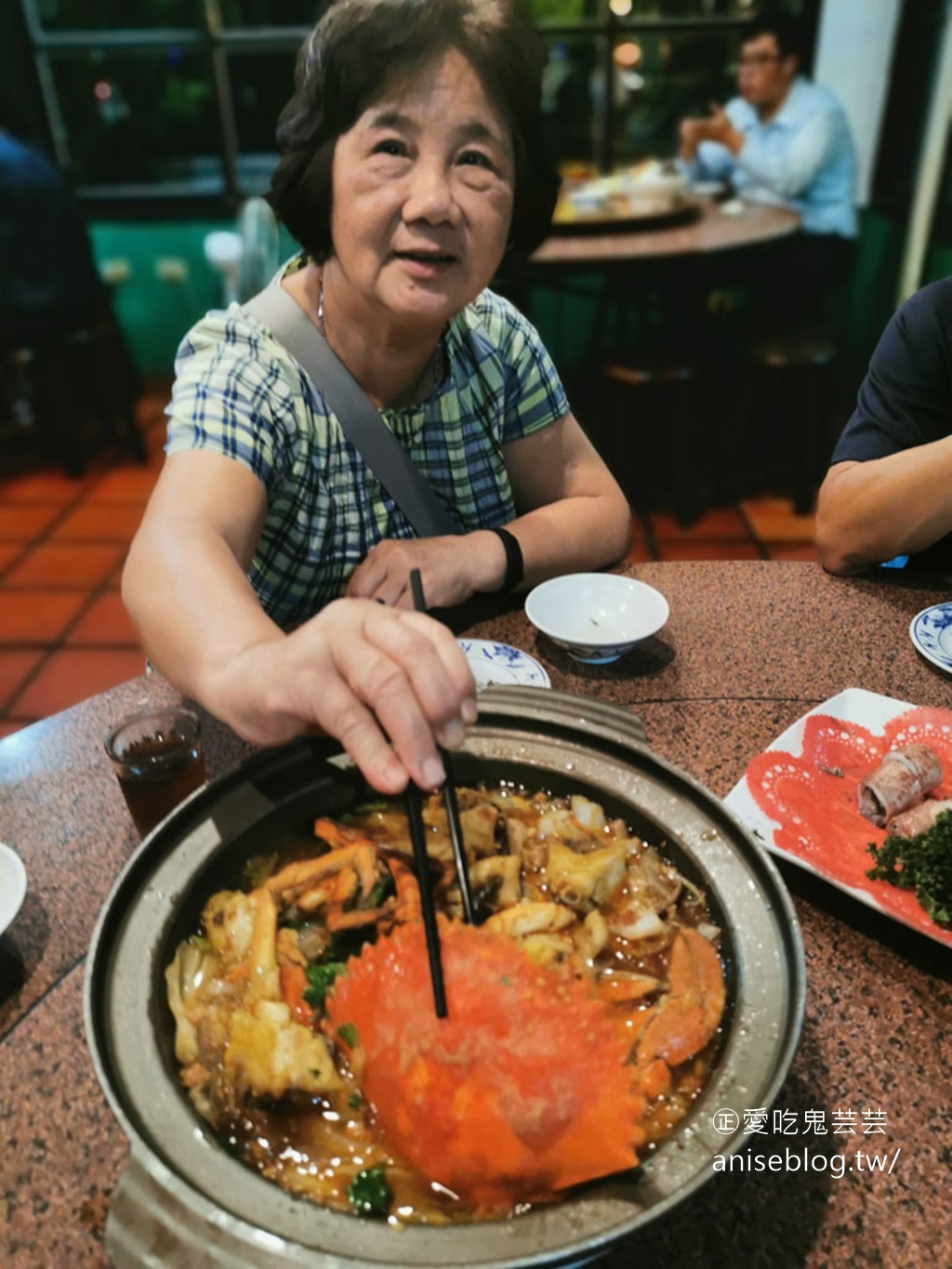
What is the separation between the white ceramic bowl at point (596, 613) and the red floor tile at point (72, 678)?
2211 millimetres

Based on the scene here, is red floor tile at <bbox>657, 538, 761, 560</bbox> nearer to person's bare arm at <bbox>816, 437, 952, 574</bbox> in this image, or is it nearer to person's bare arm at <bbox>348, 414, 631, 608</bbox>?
person's bare arm at <bbox>348, 414, 631, 608</bbox>

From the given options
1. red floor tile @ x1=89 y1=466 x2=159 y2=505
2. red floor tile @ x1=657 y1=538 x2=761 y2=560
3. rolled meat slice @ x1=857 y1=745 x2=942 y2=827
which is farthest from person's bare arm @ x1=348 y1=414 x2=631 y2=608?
red floor tile @ x1=89 y1=466 x2=159 y2=505

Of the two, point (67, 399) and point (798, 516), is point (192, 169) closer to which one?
point (67, 399)

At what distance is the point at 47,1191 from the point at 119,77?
7.09 metres

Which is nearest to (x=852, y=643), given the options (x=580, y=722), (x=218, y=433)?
(x=580, y=722)

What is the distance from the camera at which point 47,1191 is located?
2.69ft

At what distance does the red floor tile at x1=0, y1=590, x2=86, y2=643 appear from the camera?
12.2 feet

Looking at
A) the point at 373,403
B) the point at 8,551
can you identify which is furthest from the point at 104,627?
the point at 373,403

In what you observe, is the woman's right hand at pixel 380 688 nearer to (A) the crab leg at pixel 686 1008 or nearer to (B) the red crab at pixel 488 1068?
(B) the red crab at pixel 488 1068

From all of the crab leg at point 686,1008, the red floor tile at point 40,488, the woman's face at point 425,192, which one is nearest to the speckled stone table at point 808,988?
the crab leg at point 686,1008

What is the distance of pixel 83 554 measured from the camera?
4340mm

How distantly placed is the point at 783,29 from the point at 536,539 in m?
5.20

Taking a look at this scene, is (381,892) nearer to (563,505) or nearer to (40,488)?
(563,505)

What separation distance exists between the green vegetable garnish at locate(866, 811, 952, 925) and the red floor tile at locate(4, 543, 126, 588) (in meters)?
3.79
